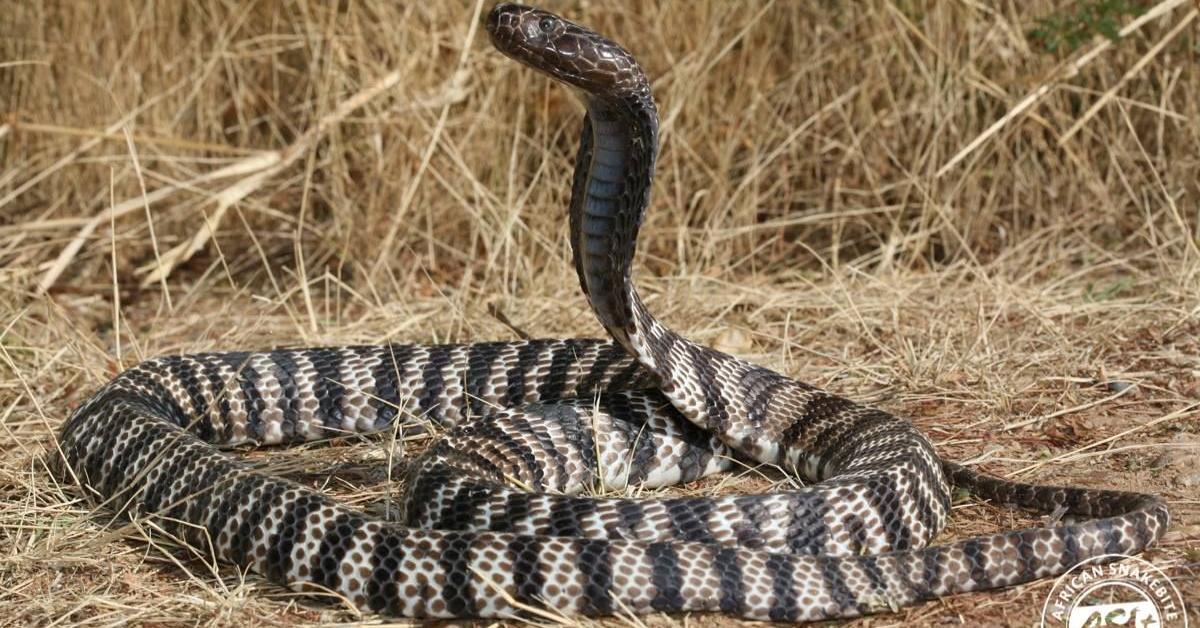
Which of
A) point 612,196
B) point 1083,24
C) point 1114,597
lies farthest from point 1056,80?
point 1114,597

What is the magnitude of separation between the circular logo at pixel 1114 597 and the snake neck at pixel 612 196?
Result: 199 cm

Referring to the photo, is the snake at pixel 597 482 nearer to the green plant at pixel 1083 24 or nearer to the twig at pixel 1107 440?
the twig at pixel 1107 440

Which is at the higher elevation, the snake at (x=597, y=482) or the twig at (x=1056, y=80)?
the twig at (x=1056, y=80)

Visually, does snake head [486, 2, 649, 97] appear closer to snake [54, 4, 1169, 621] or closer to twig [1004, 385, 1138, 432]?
snake [54, 4, 1169, 621]

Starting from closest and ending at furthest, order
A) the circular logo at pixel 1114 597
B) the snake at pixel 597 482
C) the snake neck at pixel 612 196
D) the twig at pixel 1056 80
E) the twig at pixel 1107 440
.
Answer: the circular logo at pixel 1114 597
the snake at pixel 597 482
the snake neck at pixel 612 196
the twig at pixel 1107 440
the twig at pixel 1056 80

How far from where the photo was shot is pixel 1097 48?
29.4 ft

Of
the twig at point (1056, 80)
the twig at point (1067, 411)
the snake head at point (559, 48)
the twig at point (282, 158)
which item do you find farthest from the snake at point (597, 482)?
the twig at point (1056, 80)

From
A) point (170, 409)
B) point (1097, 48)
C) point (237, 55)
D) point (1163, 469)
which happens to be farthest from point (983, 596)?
point (237, 55)

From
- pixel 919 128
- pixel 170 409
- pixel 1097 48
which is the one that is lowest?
pixel 170 409

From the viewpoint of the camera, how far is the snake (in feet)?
15.5

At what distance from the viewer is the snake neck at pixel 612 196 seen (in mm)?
5242

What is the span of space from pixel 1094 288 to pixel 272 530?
18.8 ft

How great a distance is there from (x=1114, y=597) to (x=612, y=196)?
233 cm

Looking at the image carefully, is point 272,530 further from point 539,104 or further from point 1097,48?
point 1097,48
